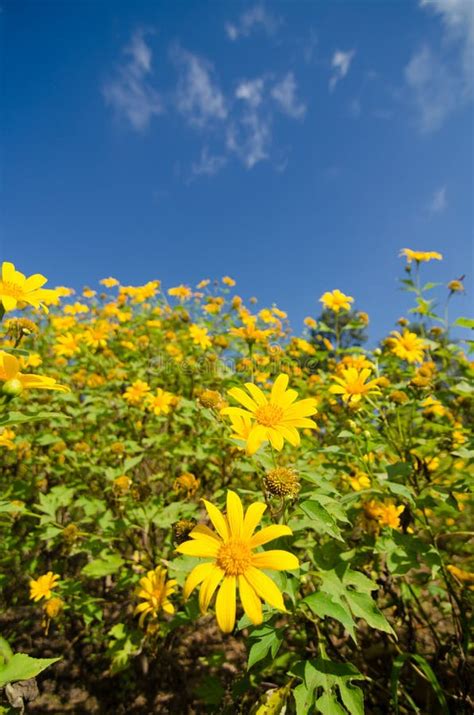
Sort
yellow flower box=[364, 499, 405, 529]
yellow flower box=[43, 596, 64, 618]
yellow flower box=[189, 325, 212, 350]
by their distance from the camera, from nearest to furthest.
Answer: yellow flower box=[364, 499, 405, 529]
yellow flower box=[43, 596, 64, 618]
yellow flower box=[189, 325, 212, 350]

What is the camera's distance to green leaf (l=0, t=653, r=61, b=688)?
88cm

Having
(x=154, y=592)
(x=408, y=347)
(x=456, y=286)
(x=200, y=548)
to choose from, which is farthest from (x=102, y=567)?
(x=456, y=286)

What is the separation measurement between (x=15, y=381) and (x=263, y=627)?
103cm

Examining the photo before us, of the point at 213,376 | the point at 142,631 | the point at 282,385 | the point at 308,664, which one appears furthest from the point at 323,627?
the point at 213,376

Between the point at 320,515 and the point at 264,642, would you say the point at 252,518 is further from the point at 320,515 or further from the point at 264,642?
the point at 264,642

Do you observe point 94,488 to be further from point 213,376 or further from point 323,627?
point 323,627

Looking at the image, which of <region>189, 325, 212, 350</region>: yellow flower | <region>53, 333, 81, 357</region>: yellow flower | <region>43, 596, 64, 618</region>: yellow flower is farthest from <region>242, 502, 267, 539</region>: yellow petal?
<region>53, 333, 81, 357</region>: yellow flower

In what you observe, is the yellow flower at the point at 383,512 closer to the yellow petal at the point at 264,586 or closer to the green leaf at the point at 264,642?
the green leaf at the point at 264,642

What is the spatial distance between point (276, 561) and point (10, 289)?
124 cm

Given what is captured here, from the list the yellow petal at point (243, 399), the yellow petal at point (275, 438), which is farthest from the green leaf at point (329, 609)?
the yellow petal at point (243, 399)

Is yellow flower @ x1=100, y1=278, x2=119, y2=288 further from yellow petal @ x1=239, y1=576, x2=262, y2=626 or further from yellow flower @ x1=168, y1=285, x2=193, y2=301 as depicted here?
yellow petal @ x1=239, y1=576, x2=262, y2=626

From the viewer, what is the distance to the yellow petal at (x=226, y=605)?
927 mm

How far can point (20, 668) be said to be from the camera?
2.97 ft

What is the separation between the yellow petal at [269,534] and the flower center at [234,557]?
28 millimetres
